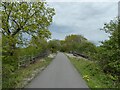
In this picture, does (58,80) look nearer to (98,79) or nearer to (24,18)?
(98,79)

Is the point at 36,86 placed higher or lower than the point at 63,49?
higher

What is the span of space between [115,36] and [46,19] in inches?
500

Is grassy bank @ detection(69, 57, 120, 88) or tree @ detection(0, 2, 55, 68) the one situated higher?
tree @ detection(0, 2, 55, 68)

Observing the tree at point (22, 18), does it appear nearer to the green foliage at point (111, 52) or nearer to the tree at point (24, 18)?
the tree at point (24, 18)

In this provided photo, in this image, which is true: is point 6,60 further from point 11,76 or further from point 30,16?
point 30,16

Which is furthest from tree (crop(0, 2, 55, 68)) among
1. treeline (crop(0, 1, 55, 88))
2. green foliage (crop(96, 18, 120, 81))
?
green foliage (crop(96, 18, 120, 81))

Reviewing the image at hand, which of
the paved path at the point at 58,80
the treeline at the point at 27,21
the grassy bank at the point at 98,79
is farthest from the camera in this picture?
the treeline at the point at 27,21

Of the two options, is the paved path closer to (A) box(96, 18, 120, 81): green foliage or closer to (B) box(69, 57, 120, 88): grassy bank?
(B) box(69, 57, 120, 88): grassy bank

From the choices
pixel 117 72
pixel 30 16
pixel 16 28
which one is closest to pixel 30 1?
pixel 30 16

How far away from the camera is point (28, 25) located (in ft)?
91.4

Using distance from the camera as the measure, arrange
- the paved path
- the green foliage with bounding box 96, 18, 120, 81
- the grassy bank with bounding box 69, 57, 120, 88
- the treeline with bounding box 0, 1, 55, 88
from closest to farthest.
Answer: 1. the paved path
2. the grassy bank with bounding box 69, 57, 120, 88
3. the green foliage with bounding box 96, 18, 120, 81
4. the treeline with bounding box 0, 1, 55, 88

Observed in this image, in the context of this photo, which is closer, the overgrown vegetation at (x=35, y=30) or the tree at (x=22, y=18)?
the overgrown vegetation at (x=35, y=30)

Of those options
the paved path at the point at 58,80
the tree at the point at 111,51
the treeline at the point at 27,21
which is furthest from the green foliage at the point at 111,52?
the treeline at the point at 27,21


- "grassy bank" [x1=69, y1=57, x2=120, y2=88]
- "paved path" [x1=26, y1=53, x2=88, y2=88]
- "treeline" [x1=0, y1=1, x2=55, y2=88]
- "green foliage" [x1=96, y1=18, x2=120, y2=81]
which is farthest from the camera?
"treeline" [x1=0, y1=1, x2=55, y2=88]
